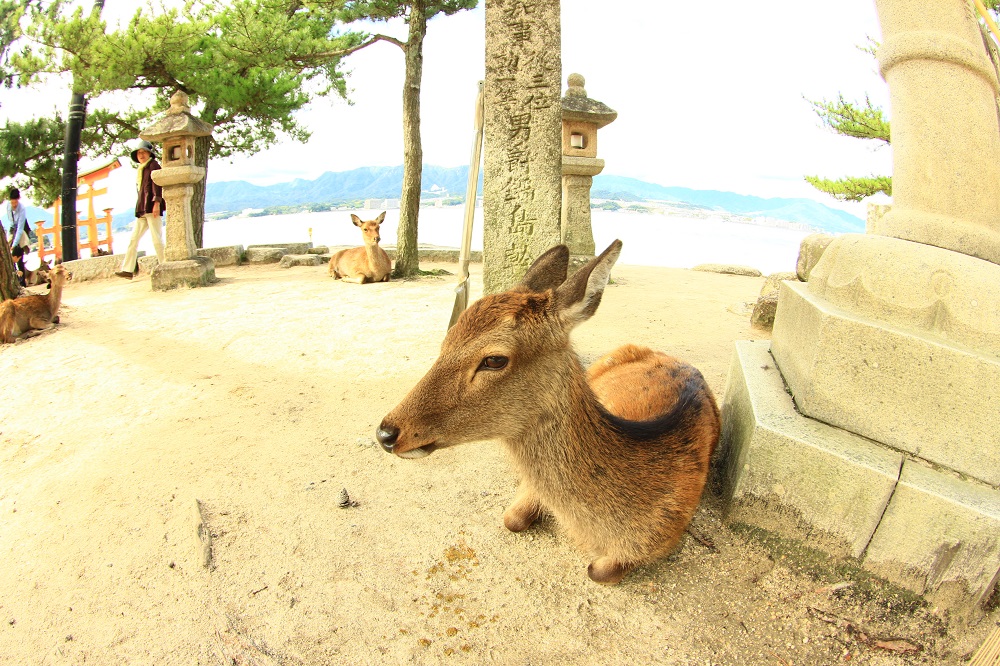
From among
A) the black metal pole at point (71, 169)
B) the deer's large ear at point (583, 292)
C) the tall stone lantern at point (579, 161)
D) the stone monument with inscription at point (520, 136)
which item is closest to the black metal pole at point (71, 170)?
the black metal pole at point (71, 169)

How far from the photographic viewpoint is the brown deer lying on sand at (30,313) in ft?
18.8

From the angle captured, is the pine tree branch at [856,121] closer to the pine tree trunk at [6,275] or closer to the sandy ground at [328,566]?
the sandy ground at [328,566]

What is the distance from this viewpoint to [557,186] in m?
4.29

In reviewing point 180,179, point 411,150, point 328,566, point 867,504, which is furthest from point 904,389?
point 180,179

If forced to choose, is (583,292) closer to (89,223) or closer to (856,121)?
(856,121)

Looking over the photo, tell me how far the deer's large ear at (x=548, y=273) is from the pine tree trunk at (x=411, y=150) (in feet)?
24.8

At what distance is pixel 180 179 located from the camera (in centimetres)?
852

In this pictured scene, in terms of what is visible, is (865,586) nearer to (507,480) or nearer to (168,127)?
(507,480)

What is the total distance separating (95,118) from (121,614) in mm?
13265

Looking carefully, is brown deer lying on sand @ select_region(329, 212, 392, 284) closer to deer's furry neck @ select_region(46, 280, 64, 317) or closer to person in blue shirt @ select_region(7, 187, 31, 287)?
deer's furry neck @ select_region(46, 280, 64, 317)

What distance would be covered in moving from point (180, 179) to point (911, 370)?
31.1ft

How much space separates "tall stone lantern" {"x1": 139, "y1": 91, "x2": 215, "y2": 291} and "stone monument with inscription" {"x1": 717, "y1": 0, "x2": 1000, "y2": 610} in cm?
849

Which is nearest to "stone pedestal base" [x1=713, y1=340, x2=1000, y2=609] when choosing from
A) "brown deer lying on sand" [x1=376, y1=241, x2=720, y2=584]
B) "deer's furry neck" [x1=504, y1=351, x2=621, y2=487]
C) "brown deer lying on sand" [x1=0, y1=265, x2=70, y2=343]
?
"brown deer lying on sand" [x1=376, y1=241, x2=720, y2=584]

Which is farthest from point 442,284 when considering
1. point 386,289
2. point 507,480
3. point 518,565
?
point 518,565
